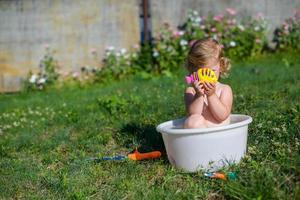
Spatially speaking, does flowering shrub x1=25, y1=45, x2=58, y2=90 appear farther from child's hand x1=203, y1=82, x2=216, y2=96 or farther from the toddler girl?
child's hand x1=203, y1=82, x2=216, y2=96

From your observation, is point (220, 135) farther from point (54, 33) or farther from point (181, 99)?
point (54, 33)

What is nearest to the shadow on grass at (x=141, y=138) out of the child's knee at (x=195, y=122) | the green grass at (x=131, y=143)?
the green grass at (x=131, y=143)

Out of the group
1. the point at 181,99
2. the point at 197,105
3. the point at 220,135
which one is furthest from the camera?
the point at 181,99

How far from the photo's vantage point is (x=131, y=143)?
412cm

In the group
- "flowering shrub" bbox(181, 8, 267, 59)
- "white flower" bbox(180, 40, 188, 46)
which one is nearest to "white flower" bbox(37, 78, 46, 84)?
"white flower" bbox(180, 40, 188, 46)

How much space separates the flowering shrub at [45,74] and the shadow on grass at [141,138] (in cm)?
371

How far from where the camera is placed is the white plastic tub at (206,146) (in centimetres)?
309

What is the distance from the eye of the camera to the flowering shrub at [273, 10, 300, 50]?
8.40 m

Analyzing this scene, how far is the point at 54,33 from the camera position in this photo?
8023mm

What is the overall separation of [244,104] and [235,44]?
3.69 m

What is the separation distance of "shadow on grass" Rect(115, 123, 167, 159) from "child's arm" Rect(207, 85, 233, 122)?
594 millimetres

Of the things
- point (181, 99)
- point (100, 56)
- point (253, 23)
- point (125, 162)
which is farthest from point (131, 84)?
point (125, 162)

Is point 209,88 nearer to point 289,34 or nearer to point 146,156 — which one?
point 146,156

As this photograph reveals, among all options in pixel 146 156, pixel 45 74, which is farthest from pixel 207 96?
pixel 45 74
